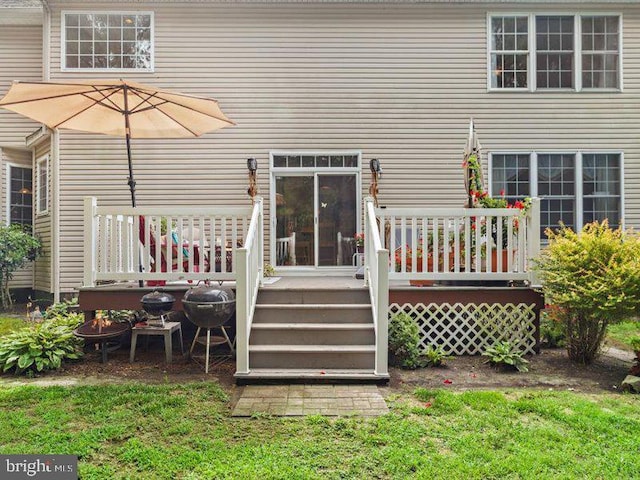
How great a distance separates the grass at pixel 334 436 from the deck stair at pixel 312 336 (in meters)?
0.67

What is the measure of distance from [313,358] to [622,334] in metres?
5.38

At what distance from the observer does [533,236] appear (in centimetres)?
522

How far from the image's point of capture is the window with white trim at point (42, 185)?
28.9 feet

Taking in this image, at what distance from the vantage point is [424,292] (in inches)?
206

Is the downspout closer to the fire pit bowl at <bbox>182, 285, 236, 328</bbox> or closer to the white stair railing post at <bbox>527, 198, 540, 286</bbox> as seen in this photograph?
the fire pit bowl at <bbox>182, 285, 236, 328</bbox>

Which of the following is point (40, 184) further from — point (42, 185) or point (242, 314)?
point (242, 314)

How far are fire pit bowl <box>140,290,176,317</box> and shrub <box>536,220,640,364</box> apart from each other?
454cm

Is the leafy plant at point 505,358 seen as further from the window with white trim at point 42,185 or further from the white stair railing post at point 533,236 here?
the window with white trim at point 42,185

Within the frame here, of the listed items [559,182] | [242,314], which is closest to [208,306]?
[242,314]

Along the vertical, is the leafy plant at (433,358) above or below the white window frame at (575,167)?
below

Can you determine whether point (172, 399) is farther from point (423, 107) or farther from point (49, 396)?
point (423, 107)

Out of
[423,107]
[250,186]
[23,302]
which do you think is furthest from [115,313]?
[423,107]

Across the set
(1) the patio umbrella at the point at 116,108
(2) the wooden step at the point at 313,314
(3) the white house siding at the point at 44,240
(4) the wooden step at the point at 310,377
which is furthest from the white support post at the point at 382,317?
(3) the white house siding at the point at 44,240

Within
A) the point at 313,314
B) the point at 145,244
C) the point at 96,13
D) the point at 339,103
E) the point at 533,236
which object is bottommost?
the point at 313,314
